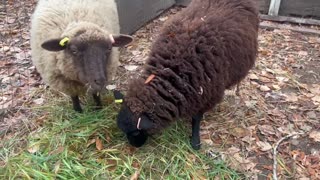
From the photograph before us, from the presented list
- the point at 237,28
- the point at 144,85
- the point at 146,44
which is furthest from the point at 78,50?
the point at 146,44

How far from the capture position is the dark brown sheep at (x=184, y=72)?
3.09 metres

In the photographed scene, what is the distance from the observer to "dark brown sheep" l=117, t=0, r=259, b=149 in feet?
10.1

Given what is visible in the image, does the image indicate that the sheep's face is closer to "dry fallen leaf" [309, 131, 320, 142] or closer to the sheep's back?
the sheep's back

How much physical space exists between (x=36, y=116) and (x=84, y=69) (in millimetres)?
1038

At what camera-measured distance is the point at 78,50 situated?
3283mm

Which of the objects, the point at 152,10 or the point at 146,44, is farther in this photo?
the point at 152,10

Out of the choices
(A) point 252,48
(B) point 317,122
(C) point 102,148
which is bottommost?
(B) point 317,122

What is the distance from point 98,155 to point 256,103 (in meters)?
1.98

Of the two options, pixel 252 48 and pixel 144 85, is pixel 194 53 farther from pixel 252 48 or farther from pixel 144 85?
pixel 252 48

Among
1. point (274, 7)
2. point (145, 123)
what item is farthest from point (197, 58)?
point (274, 7)

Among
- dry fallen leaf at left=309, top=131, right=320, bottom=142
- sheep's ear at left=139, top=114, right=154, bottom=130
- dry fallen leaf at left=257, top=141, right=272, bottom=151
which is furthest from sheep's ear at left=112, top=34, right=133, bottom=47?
dry fallen leaf at left=309, top=131, right=320, bottom=142

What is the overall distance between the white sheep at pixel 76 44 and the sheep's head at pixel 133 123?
1.13 feet

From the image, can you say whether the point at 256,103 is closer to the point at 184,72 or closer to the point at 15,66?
the point at 184,72

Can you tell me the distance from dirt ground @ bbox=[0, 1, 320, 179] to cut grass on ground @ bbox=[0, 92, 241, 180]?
0.22m
